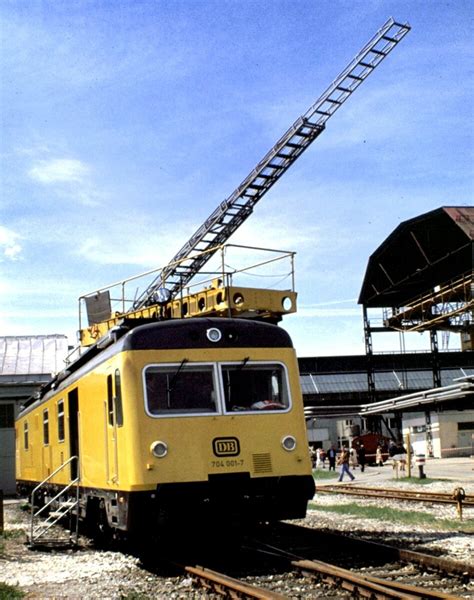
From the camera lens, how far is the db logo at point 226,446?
33.2 ft

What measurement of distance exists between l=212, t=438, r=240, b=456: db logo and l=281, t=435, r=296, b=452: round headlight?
63cm

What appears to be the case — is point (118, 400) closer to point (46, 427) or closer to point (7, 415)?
point (46, 427)

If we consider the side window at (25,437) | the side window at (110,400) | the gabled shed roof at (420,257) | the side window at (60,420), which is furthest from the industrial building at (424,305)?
the side window at (110,400)

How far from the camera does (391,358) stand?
2598 inches

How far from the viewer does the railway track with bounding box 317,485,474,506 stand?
60.5ft

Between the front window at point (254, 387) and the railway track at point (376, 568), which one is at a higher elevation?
the front window at point (254, 387)

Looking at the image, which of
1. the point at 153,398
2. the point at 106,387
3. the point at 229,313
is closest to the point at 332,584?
the point at 153,398

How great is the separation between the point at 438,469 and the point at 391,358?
3221 centimetres

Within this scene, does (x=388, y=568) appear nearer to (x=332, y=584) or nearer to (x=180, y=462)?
(x=332, y=584)

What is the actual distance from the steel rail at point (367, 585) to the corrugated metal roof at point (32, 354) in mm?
25115

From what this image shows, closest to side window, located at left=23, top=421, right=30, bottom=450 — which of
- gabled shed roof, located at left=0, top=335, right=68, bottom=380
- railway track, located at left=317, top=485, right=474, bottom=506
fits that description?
railway track, located at left=317, top=485, right=474, bottom=506

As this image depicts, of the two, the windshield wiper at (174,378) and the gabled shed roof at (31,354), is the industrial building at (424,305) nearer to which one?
the gabled shed roof at (31,354)

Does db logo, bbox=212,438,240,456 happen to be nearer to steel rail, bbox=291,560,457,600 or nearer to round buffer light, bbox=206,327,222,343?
round buffer light, bbox=206,327,222,343

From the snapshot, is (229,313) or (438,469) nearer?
(229,313)
